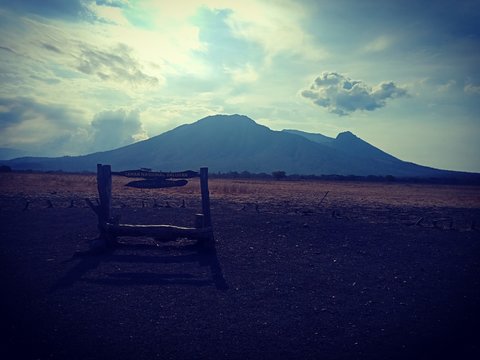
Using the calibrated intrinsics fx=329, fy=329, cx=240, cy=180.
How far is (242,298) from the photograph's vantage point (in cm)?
671

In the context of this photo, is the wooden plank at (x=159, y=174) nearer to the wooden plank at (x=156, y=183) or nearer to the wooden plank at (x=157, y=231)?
the wooden plank at (x=156, y=183)

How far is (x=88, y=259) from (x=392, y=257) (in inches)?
347

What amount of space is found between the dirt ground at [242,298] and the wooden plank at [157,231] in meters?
0.53

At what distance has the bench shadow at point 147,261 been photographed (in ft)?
24.5

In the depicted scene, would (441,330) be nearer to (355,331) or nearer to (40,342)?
(355,331)

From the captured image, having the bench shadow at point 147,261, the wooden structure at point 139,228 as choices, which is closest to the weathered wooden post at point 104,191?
the wooden structure at point 139,228

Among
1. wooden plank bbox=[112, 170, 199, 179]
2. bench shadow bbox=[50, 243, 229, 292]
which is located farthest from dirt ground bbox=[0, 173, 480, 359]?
wooden plank bbox=[112, 170, 199, 179]

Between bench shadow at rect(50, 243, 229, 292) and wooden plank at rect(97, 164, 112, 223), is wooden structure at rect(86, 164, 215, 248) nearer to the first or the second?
wooden plank at rect(97, 164, 112, 223)

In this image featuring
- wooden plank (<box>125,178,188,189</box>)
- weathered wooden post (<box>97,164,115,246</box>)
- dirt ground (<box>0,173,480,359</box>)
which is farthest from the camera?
wooden plank (<box>125,178,188,189</box>)

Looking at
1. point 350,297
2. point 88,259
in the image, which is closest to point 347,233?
point 350,297

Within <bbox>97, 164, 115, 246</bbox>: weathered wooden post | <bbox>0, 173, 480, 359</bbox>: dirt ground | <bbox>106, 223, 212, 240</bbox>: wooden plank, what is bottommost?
<bbox>0, 173, 480, 359</bbox>: dirt ground

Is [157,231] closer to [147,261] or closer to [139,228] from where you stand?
[139,228]

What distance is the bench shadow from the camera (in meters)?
7.48

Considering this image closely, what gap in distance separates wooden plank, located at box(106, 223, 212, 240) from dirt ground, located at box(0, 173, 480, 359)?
1.72 ft
